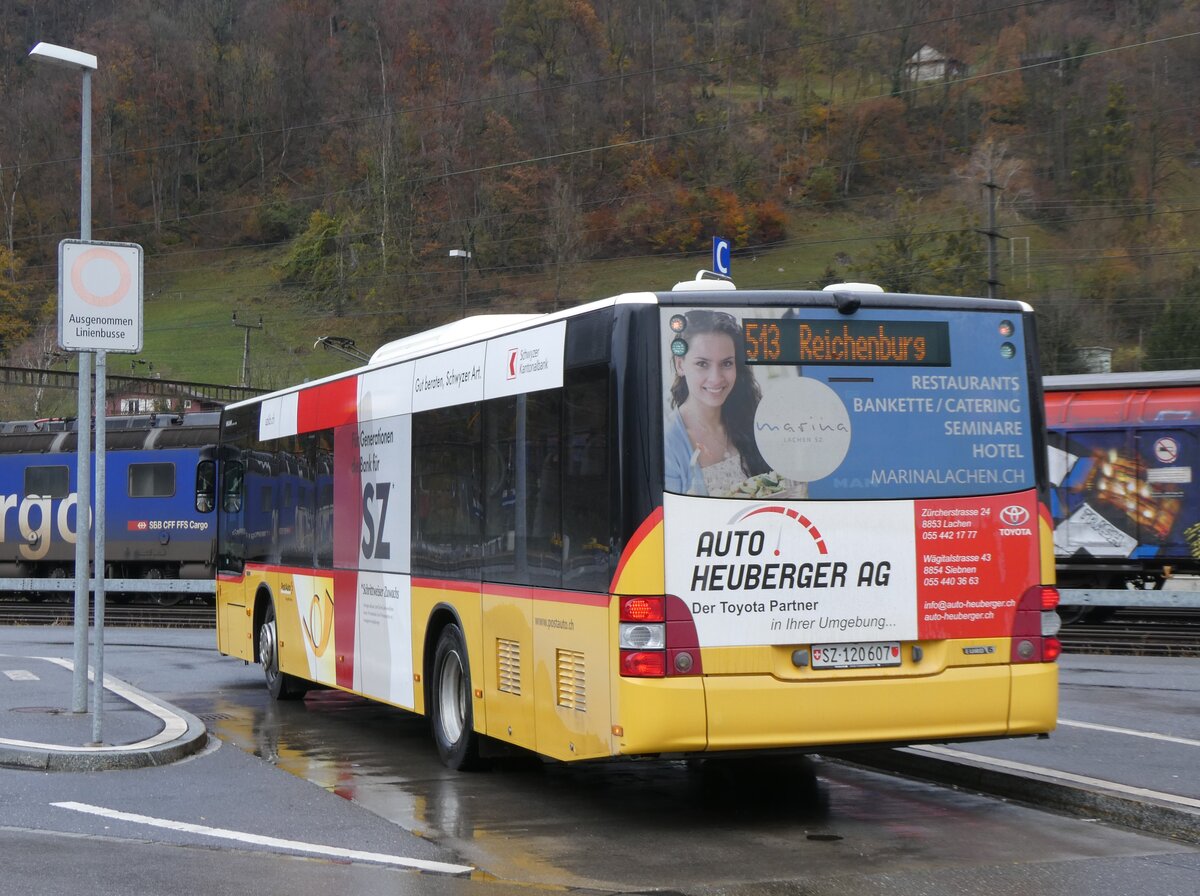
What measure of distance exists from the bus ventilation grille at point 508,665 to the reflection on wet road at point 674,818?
2.33 feet

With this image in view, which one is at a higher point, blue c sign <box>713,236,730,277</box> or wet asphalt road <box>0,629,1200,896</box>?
blue c sign <box>713,236,730,277</box>

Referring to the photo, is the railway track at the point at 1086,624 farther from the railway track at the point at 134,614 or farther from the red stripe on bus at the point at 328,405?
the red stripe on bus at the point at 328,405

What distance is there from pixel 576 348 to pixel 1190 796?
4.27 metres

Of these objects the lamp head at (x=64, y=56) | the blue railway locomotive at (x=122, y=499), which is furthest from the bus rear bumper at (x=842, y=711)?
the blue railway locomotive at (x=122, y=499)

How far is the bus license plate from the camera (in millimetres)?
8578

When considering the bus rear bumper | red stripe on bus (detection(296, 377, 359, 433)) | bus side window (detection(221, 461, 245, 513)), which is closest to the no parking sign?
red stripe on bus (detection(296, 377, 359, 433))

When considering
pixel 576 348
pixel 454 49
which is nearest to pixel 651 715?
pixel 576 348

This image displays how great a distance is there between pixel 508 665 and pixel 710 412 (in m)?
2.35

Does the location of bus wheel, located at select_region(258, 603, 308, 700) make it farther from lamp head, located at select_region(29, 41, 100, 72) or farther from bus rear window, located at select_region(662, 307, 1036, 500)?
bus rear window, located at select_region(662, 307, 1036, 500)

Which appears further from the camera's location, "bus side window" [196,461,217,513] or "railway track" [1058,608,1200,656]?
"railway track" [1058,608,1200,656]

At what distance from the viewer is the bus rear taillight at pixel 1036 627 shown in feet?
29.3

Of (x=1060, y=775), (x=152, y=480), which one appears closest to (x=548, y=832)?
(x=1060, y=775)

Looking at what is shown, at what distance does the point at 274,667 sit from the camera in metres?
15.6

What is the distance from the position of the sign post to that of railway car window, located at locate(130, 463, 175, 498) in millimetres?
23089
